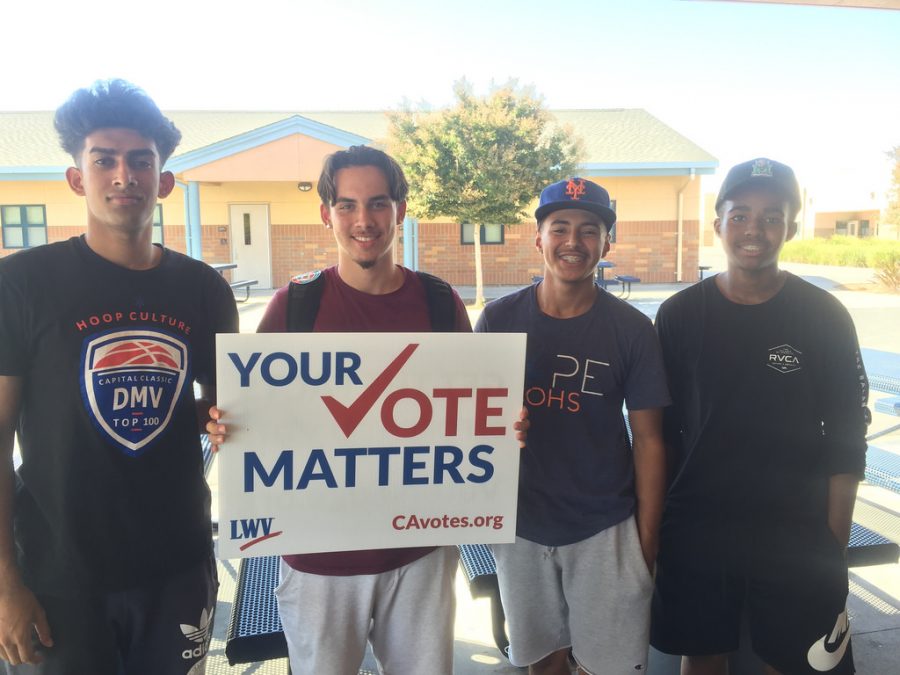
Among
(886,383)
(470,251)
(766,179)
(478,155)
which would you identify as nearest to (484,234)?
(470,251)

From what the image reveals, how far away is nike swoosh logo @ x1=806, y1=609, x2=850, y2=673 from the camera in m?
2.07

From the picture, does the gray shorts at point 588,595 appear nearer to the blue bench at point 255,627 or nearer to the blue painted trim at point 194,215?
the blue bench at point 255,627

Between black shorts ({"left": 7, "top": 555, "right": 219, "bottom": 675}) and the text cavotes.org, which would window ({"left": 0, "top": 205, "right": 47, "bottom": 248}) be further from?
the text cavotes.org

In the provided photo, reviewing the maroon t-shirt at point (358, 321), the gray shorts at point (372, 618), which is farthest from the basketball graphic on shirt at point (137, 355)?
the gray shorts at point (372, 618)

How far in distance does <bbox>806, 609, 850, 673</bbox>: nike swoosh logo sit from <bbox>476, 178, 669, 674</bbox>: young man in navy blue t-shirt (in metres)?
0.54

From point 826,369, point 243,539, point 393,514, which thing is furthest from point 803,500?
point 243,539

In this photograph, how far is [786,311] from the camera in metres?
2.09

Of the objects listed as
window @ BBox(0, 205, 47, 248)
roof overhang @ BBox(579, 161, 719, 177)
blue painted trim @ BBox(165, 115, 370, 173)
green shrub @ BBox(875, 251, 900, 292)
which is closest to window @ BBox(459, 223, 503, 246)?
roof overhang @ BBox(579, 161, 719, 177)

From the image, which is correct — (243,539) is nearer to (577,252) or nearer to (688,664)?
(577,252)

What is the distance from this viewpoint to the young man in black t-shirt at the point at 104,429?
1685mm

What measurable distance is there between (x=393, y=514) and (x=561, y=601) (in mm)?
650

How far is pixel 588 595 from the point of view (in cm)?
203

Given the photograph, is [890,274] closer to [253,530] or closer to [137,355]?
[253,530]

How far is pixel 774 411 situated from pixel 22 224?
2354 cm
